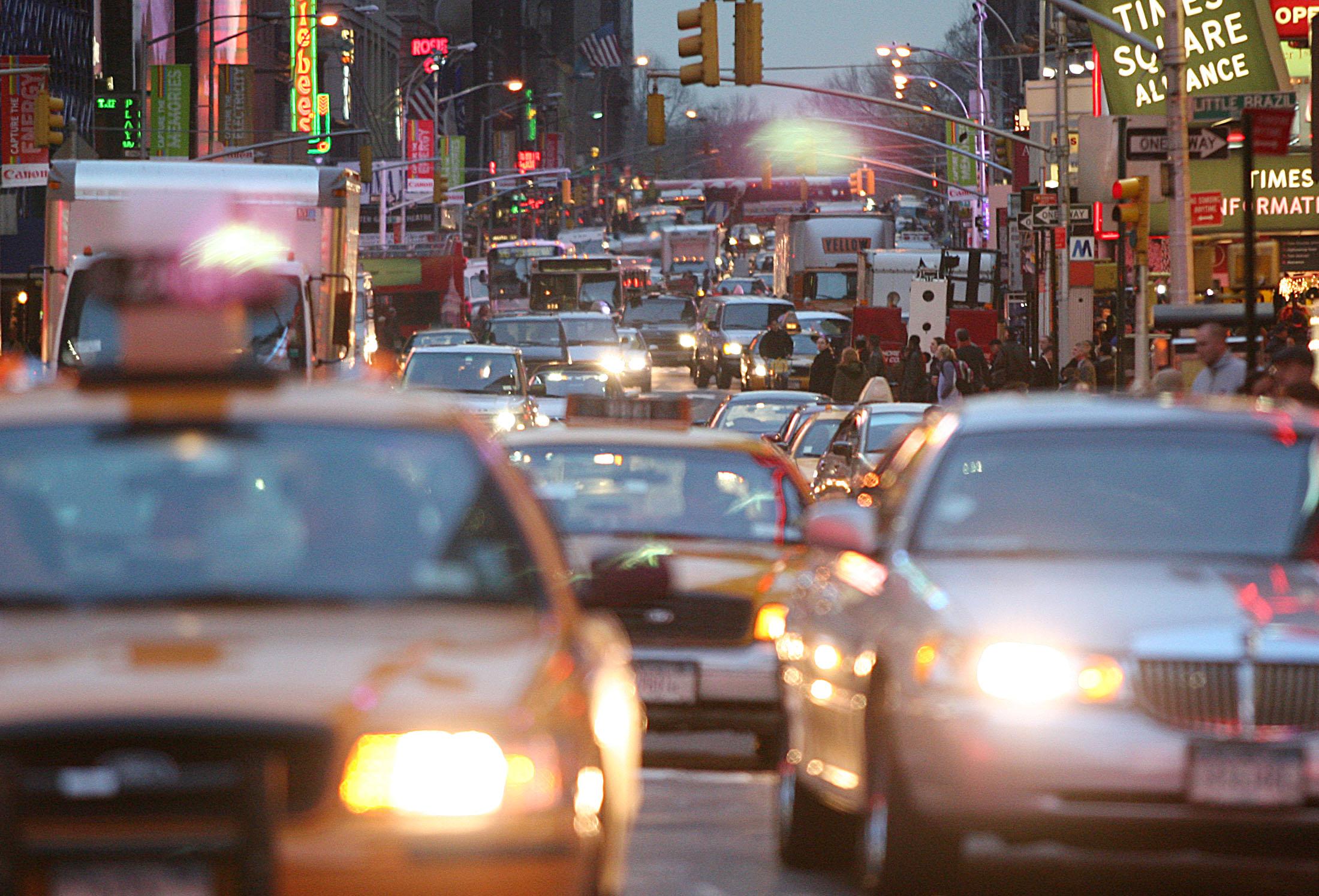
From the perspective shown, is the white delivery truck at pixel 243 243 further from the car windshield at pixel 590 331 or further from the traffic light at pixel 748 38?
the car windshield at pixel 590 331

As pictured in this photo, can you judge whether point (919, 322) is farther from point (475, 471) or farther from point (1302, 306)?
point (475, 471)

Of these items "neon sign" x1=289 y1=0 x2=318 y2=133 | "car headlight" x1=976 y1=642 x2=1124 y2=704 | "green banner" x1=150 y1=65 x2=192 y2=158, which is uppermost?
"neon sign" x1=289 y1=0 x2=318 y2=133

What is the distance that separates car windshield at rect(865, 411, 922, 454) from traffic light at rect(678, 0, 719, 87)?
28.6ft

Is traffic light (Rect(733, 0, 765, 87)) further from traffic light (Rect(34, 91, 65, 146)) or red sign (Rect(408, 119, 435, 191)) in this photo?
red sign (Rect(408, 119, 435, 191))

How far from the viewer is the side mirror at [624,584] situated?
6.93 m

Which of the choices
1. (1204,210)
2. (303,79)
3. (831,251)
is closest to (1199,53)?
(1204,210)

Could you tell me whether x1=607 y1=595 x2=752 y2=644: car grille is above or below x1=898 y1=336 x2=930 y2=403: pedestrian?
below

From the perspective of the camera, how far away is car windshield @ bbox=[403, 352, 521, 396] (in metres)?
30.7

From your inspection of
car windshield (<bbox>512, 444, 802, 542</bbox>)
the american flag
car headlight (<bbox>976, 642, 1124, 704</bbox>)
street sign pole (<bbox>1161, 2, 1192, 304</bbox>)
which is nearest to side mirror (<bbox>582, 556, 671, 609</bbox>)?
car headlight (<bbox>976, 642, 1124, 704</bbox>)

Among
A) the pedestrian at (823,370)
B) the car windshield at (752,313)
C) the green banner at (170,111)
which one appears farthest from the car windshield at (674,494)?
the green banner at (170,111)

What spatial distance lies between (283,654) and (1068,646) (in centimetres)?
238

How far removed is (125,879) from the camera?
470cm

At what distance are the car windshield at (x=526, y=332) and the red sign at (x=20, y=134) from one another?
28.3 ft

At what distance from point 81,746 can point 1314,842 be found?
3.36 metres
